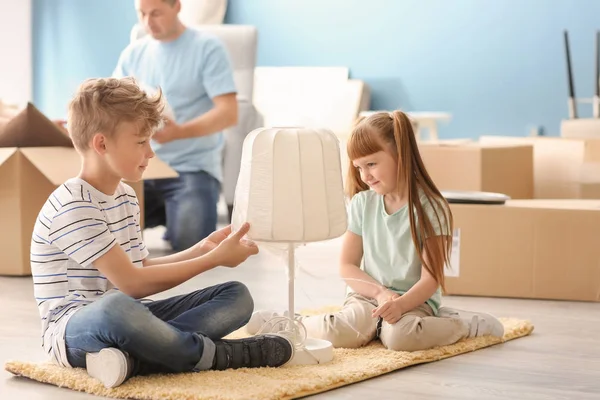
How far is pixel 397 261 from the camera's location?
1.92m

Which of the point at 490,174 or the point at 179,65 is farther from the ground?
the point at 179,65

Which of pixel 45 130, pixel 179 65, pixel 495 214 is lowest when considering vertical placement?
pixel 495 214

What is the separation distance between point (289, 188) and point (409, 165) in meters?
0.34

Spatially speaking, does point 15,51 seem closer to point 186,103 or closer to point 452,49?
point 452,49

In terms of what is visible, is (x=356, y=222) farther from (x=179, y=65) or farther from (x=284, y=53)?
(x=284, y=53)

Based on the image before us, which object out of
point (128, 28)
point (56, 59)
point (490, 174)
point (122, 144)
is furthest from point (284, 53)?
point (122, 144)

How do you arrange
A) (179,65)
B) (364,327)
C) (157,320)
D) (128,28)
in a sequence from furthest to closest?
(128,28), (179,65), (364,327), (157,320)

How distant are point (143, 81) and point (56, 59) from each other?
3.06 metres

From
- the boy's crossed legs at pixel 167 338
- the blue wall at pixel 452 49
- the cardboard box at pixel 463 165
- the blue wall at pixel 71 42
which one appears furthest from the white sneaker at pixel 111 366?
the blue wall at pixel 71 42

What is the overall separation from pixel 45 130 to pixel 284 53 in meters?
2.93

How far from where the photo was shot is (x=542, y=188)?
327cm

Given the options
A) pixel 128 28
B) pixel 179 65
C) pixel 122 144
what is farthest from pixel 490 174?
pixel 128 28

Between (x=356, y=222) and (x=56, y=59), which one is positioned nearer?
(x=356, y=222)

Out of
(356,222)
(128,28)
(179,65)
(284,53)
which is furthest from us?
(128,28)
